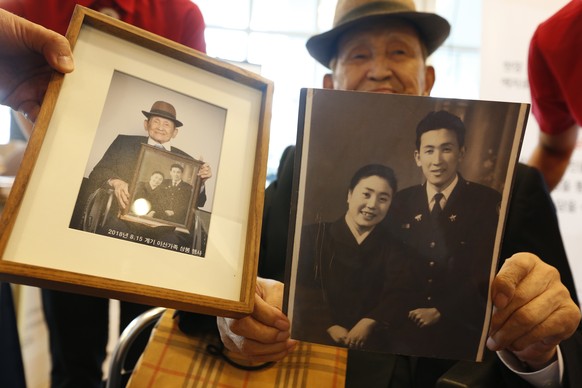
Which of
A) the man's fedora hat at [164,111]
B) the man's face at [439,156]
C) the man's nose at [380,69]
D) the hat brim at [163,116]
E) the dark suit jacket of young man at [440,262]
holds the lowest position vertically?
the dark suit jacket of young man at [440,262]

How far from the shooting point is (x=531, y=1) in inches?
81.0

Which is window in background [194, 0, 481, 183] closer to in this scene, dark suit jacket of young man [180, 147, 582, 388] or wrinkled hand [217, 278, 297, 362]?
dark suit jacket of young man [180, 147, 582, 388]

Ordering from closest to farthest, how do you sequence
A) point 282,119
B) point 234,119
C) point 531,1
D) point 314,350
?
1. point 234,119
2. point 314,350
3. point 531,1
4. point 282,119

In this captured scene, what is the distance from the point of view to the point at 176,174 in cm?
60

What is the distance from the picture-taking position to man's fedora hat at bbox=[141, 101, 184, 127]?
0.62 m

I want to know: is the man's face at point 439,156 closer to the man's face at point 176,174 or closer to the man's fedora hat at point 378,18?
the man's face at point 176,174

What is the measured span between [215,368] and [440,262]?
0.41 meters

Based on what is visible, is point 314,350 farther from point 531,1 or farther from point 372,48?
point 531,1

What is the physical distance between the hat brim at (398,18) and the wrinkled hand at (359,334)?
823mm

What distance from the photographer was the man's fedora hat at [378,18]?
117 cm

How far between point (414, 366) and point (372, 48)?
0.77 metres

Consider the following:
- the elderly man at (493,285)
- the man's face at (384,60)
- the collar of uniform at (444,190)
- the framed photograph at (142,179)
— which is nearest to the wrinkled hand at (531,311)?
the elderly man at (493,285)

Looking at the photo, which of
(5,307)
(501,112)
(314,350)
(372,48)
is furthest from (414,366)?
(5,307)

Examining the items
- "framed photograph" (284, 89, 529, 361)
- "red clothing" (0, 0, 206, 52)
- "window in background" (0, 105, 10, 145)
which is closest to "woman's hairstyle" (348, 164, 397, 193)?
"framed photograph" (284, 89, 529, 361)
